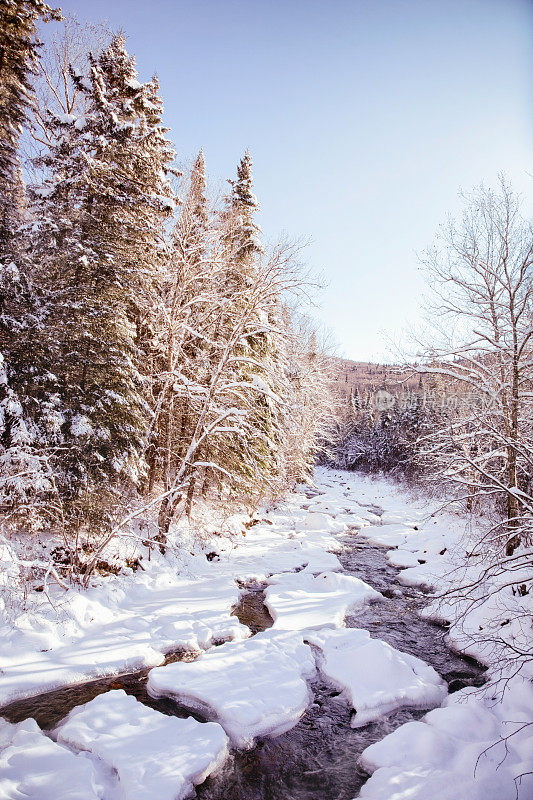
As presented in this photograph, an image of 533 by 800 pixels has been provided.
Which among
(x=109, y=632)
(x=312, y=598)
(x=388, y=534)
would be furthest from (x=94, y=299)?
(x=388, y=534)

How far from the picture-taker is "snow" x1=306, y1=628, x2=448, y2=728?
5.10 m

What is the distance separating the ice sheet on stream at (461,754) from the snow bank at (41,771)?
2.73 metres

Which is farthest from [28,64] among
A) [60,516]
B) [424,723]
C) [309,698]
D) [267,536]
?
[267,536]

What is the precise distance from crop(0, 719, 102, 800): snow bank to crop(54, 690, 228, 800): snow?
228 millimetres

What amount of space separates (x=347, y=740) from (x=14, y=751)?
12.2ft

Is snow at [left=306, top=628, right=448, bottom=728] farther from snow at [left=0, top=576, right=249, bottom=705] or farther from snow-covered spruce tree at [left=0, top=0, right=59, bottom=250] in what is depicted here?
snow-covered spruce tree at [left=0, top=0, right=59, bottom=250]

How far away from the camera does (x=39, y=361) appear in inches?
291

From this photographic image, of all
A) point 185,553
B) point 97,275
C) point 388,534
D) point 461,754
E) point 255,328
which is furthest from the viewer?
point 388,534

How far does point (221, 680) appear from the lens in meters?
5.30

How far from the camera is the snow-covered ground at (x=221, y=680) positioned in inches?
146

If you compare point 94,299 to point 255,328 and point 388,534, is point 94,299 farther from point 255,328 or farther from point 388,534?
point 388,534

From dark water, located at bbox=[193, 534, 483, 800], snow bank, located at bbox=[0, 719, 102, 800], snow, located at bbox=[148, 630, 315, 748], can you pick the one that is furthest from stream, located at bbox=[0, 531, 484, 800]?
snow bank, located at bbox=[0, 719, 102, 800]

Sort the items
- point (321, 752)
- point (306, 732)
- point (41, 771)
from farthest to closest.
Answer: point (306, 732) < point (321, 752) < point (41, 771)

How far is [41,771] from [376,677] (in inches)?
171
